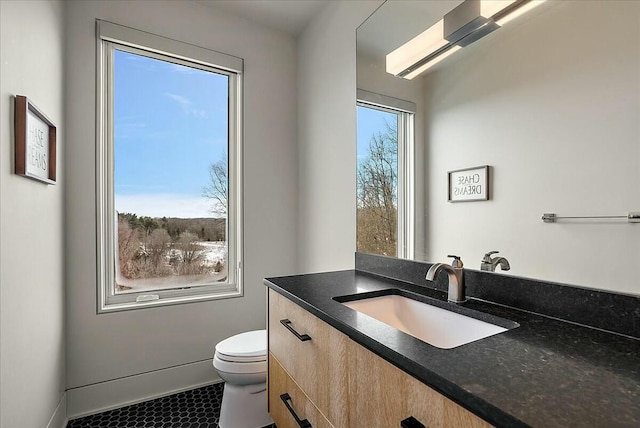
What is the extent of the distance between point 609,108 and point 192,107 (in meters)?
2.25

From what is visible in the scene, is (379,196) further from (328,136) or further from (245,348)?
(245,348)

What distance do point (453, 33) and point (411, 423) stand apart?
4.51 ft

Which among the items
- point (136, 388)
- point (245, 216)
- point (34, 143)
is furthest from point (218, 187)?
point (136, 388)

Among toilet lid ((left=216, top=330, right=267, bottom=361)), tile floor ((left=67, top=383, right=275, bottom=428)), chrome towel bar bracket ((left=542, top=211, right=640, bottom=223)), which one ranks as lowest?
tile floor ((left=67, top=383, right=275, bottom=428))

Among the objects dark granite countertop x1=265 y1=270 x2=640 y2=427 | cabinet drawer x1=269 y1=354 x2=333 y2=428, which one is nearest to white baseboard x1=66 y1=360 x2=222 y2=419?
cabinet drawer x1=269 y1=354 x2=333 y2=428

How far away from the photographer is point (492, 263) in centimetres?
112

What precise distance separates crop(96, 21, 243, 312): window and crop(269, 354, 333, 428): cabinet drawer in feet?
3.34

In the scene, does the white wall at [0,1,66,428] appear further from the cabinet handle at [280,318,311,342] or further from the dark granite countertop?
the dark granite countertop

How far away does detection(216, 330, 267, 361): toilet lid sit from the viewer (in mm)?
1680

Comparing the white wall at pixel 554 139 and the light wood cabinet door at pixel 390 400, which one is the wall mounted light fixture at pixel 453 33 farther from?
the light wood cabinet door at pixel 390 400

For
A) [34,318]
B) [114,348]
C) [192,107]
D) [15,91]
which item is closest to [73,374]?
[114,348]

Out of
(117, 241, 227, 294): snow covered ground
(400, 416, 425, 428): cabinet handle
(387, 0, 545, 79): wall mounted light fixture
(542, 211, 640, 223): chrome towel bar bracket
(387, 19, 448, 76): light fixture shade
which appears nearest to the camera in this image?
(400, 416, 425, 428): cabinet handle

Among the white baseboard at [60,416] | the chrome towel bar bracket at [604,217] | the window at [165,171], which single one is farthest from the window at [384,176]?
the white baseboard at [60,416]

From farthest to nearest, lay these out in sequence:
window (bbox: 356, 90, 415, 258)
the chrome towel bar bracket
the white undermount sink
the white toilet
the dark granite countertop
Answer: the white toilet, window (bbox: 356, 90, 415, 258), the white undermount sink, the chrome towel bar bracket, the dark granite countertop
